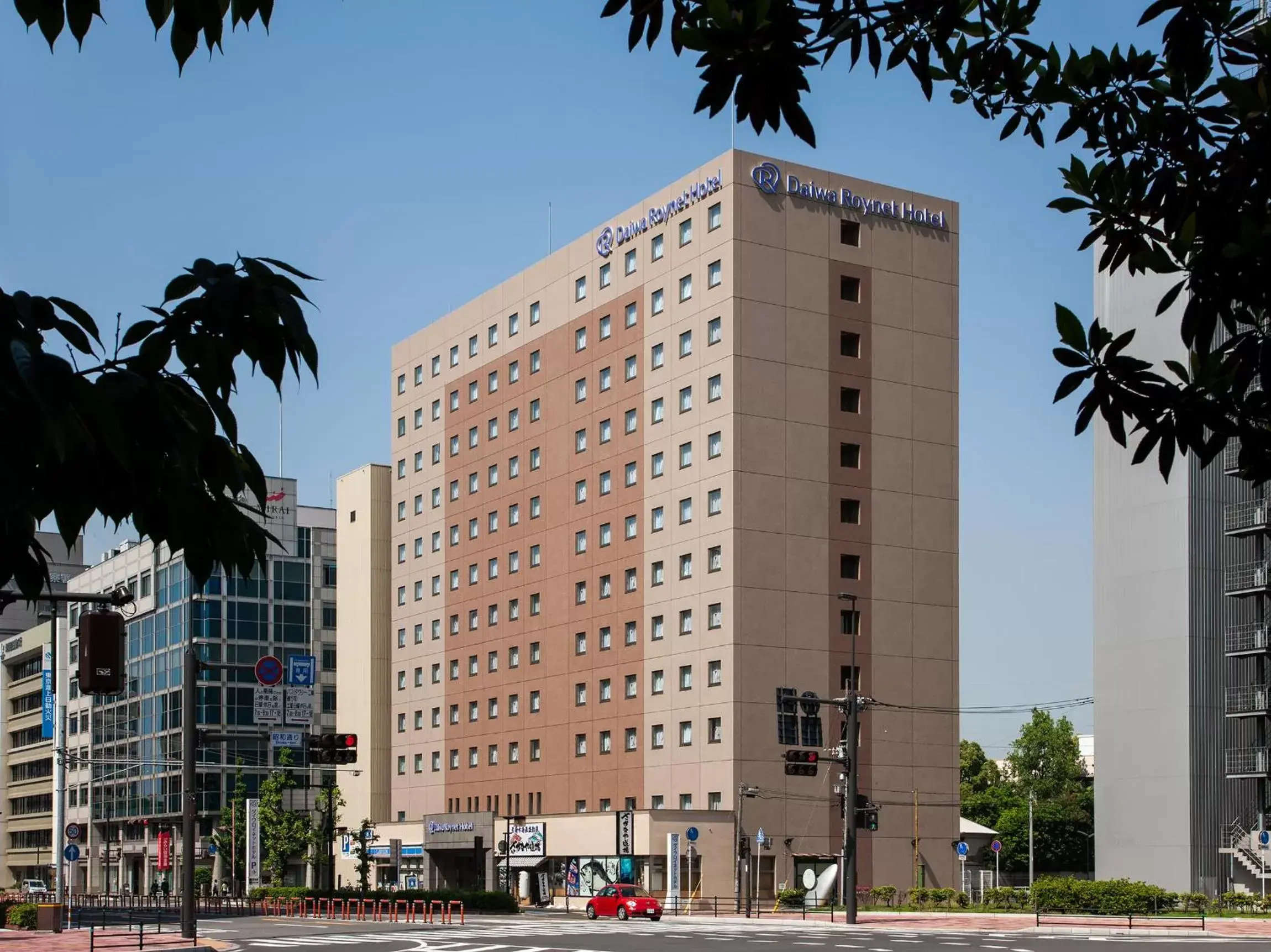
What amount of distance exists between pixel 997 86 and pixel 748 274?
8042 centimetres

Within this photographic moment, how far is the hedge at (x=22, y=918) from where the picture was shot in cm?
5959

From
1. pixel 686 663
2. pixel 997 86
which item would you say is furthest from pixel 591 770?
pixel 997 86

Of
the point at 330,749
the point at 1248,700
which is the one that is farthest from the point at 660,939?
the point at 1248,700

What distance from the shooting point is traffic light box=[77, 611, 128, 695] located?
13.2 meters

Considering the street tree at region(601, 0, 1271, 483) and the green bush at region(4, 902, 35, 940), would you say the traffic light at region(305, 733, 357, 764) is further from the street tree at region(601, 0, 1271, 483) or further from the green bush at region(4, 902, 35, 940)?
the street tree at region(601, 0, 1271, 483)

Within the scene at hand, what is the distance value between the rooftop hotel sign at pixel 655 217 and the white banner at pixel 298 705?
4750 cm

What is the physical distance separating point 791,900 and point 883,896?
4280 mm

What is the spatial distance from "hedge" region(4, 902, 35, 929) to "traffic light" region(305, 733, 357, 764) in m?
17.9

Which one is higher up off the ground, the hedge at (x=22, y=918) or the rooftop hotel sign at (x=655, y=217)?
the rooftop hotel sign at (x=655, y=217)

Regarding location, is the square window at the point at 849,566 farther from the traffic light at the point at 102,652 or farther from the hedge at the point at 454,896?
the traffic light at the point at 102,652

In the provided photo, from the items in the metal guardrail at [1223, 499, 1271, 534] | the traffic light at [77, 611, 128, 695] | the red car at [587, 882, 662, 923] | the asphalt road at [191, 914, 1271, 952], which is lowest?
the red car at [587, 882, 662, 923]

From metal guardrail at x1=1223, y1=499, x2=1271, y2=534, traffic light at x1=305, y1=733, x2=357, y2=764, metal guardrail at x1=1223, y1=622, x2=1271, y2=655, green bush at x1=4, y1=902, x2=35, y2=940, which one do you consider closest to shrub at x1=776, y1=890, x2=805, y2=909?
metal guardrail at x1=1223, y1=622, x2=1271, y2=655

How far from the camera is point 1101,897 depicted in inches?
2426

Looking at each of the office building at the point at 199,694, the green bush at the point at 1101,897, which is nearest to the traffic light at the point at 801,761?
the green bush at the point at 1101,897
